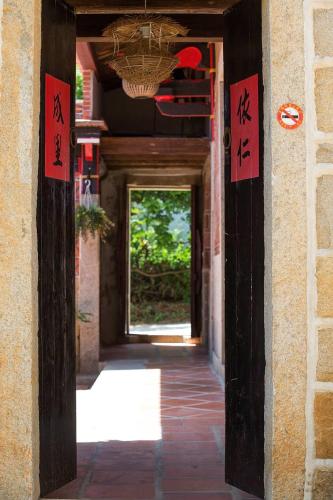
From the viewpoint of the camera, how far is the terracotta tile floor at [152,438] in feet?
11.5

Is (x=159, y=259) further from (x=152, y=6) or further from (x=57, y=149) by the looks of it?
(x=57, y=149)

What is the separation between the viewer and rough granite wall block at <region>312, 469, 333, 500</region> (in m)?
3.19

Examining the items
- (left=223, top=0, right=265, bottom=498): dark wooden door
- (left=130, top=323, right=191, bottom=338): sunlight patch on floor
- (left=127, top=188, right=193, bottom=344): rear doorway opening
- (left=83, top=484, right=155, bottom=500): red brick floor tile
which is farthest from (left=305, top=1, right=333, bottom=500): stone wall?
(left=127, top=188, right=193, bottom=344): rear doorway opening

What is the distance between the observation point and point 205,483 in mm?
3592

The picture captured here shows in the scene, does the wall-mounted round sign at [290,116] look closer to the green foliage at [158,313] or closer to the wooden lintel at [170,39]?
the wooden lintel at [170,39]

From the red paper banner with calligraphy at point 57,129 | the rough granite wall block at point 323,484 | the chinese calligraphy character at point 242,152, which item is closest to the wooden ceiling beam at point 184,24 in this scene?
the red paper banner with calligraphy at point 57,129

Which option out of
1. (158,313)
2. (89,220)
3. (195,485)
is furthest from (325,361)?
(158,313)

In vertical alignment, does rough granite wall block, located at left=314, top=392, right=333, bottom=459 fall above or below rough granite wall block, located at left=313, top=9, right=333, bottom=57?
below

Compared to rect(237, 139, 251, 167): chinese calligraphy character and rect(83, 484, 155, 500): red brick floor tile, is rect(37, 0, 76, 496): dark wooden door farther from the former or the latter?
rect(237, 139, 251, 167): chinese calligraphy character

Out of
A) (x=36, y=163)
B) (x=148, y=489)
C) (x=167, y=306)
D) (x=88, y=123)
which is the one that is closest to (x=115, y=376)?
(x=88, y=123)

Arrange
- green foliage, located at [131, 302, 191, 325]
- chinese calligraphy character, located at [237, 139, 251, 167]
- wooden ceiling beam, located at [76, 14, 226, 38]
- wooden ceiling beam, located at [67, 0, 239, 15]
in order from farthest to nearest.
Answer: green foliage, located at [131, 302, 191, 325], wooden ceiling beam, located at [76, 14, 226, 38], wooden ceiling beam, located at [67, 0, 239, 15], chinese calligraphy character, located at [237, 139, 251, 167]

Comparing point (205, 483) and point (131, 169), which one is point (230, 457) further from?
point (131, 169)

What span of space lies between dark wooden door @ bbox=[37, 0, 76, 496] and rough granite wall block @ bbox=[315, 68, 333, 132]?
128cm

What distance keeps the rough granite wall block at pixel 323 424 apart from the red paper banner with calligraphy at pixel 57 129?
1661 mm
